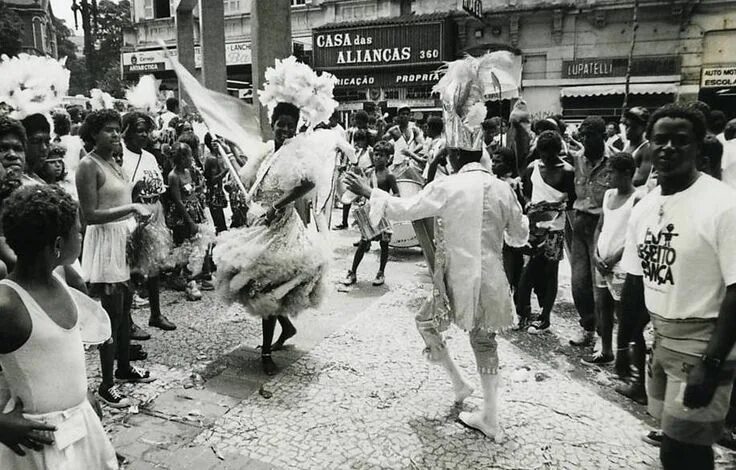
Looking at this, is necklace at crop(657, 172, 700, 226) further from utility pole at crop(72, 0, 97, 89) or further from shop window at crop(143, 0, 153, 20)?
utility pole at crop(72, 0, 97, 89)

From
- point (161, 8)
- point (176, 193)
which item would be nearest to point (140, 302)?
point (176, 193)

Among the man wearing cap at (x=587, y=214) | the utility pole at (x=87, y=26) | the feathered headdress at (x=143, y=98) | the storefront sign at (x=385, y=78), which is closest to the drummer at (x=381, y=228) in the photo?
the man wearing cap at (x=587, y=214)

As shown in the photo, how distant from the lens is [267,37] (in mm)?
7453

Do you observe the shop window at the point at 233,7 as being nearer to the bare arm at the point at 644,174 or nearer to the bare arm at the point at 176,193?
the bare arm at the point at 176,193

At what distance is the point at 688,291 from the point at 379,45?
1996cm

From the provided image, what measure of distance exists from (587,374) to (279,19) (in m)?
5.89

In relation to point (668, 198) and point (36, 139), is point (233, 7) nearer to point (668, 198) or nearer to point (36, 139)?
point (36, 139)

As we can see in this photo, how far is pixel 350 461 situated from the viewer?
10.7 feet

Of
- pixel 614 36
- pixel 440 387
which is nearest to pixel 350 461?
pixel 440 387

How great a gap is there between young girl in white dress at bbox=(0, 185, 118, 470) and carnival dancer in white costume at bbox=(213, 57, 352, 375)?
2.20 metres

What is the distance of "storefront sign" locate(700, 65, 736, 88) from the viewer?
55.8ft

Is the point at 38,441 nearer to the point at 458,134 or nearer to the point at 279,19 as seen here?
the point at 458,134

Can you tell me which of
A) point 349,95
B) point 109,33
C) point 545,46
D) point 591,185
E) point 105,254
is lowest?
point 105,254

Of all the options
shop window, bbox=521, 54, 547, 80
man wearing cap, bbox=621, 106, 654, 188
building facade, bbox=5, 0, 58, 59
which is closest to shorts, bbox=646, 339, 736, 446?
man wearing cap, bbox=621, 106, 654, 188
